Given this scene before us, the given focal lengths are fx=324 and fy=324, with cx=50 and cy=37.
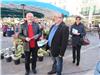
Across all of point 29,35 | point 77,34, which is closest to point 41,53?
point 77,34

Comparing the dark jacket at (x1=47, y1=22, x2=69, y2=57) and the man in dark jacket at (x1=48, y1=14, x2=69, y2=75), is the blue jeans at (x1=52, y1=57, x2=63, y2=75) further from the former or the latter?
Result: the dark jacket at (x1=47, y1=22, x2=69, y2=57)

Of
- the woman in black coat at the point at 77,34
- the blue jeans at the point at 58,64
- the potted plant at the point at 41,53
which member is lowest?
the potted plant at the point at 41,53

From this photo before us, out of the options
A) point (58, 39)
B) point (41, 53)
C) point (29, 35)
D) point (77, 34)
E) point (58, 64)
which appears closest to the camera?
point (58, 39)

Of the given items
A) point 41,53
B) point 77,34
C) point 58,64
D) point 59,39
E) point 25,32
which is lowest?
point 41,53

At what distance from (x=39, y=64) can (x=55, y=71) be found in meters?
1.65

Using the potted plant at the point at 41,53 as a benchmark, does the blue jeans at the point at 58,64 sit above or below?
above

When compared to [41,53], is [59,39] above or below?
above

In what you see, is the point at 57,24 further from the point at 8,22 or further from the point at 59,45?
the point at 8,22

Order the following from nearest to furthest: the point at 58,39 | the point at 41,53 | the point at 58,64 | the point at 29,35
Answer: the point at 58,39 → the point at 58,64 → the point at 29,35 → the point at 41,53

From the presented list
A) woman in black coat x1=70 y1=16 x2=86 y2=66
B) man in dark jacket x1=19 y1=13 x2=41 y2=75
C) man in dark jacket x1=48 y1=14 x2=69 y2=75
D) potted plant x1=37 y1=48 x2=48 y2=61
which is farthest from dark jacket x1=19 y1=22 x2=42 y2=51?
potted plant x1=37 y1=48 x2=48 y2=61

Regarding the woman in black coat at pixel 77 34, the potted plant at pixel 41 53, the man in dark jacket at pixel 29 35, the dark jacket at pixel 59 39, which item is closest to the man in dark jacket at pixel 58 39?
the dark jacket at pixel 59 39

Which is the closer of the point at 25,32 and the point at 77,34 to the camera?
the point at 25,32

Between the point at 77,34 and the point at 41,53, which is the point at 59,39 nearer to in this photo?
the point at 77,34

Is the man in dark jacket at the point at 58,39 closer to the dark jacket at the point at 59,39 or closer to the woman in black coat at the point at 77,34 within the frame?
the dark jacket at the point at 59,39
